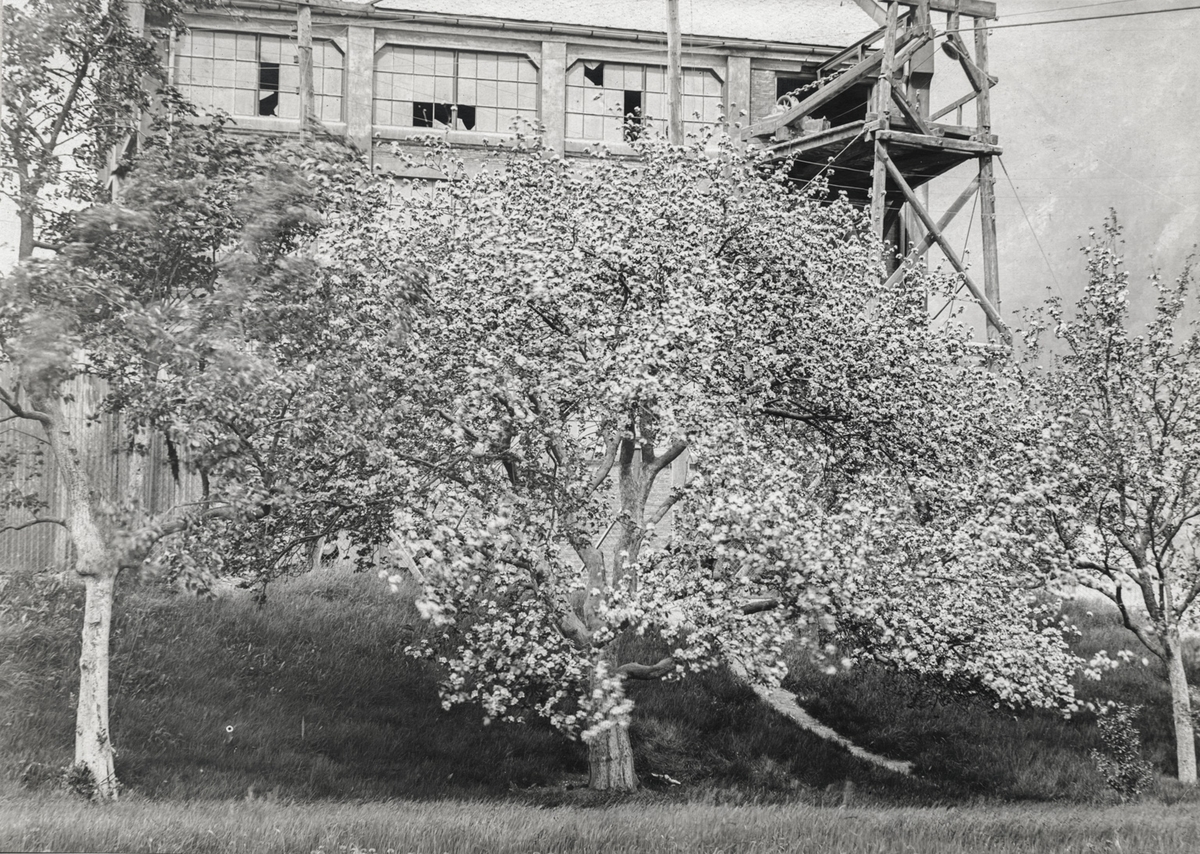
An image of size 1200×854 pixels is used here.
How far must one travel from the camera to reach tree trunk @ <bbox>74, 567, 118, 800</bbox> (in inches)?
493

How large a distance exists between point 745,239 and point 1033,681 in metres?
7.48

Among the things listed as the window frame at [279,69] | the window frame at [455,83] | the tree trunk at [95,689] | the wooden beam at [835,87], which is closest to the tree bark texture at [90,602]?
the tree trunk at [95,689]

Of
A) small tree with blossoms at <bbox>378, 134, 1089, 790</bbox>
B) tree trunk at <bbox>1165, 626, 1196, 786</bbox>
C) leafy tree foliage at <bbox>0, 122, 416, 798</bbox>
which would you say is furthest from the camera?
tree trunk at <bbox>1165, 626, 1196, 786</bbox>

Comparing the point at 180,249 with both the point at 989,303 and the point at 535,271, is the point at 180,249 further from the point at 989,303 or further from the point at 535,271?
the point at 989,303

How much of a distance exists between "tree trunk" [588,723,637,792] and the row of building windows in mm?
18358

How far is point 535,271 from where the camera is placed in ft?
41.7

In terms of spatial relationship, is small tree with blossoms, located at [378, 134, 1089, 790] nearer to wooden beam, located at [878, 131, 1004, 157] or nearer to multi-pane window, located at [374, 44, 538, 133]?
wooden beam, located at [878, 131, 1004, 157]

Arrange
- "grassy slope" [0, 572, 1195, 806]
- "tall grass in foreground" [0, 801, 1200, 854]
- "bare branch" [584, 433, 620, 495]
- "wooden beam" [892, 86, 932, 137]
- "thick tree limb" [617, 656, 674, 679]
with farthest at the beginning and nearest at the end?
1. "wooden beam" [892, 86, 932, 137]
2. "grassy slope" [0, 572, 1195, 806]
3. "thick tree limb" [617, 656, 674, 679]
4. "bare branch" [584, 433, 620, 495]
5. "tall grass in foreground" [0, 801, 1200, 854]

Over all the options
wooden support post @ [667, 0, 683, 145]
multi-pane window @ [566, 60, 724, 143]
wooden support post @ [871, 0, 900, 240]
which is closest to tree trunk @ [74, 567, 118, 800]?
wooden support post @ [667, 0, 683, 145]

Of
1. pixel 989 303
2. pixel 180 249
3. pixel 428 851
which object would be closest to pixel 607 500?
pixel 428 851

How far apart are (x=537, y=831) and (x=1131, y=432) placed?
1212cm

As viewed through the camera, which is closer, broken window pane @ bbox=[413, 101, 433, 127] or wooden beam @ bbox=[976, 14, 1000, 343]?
wooden beam @ bbox=[976, 14, 1000, 343]

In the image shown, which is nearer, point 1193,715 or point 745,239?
point 745,239

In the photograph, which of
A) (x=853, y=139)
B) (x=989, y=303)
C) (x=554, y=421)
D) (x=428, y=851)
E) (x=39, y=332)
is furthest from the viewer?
(x=853, y=139)
